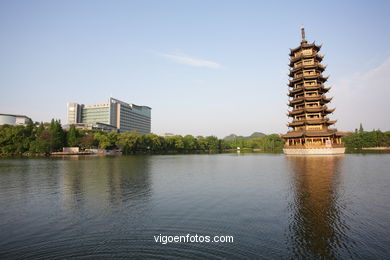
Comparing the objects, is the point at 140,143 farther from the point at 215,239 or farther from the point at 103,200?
the point at 215,239

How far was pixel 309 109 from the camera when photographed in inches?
2496

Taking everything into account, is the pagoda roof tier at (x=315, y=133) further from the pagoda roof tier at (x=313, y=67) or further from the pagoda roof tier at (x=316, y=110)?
the pagoda roof tier at (x=313, y=67)

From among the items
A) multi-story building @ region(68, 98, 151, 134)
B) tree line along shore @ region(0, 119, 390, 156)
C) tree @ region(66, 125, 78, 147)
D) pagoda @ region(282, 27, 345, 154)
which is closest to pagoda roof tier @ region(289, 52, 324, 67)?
pagoda @ region(282, 27, 345, 154)

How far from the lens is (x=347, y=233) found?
29.7 ft

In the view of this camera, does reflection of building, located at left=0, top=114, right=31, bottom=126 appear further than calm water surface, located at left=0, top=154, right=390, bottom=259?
Yes

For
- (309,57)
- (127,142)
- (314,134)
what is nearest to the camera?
(314,134)

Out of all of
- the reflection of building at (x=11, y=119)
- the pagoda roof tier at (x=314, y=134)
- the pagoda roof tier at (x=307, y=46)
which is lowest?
the pagoda roof tier at (x=314, y=134)

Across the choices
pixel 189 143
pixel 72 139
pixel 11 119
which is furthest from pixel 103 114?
pixel 72 139

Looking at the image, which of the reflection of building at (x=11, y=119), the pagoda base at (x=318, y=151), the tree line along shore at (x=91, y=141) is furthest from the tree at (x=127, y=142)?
the reflection of building at (x=11, y=119)

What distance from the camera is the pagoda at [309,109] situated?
61719mm

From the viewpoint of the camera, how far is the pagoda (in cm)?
6172

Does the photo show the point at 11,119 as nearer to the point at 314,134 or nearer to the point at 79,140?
the point at 79,140

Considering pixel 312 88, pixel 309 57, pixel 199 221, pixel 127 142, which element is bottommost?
pixel 199 221

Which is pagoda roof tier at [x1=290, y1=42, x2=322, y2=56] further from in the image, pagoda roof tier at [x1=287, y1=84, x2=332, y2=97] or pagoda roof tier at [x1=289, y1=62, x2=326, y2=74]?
pagoda roof tier at [x1=287, y1=84, x2=332, y2=97]
